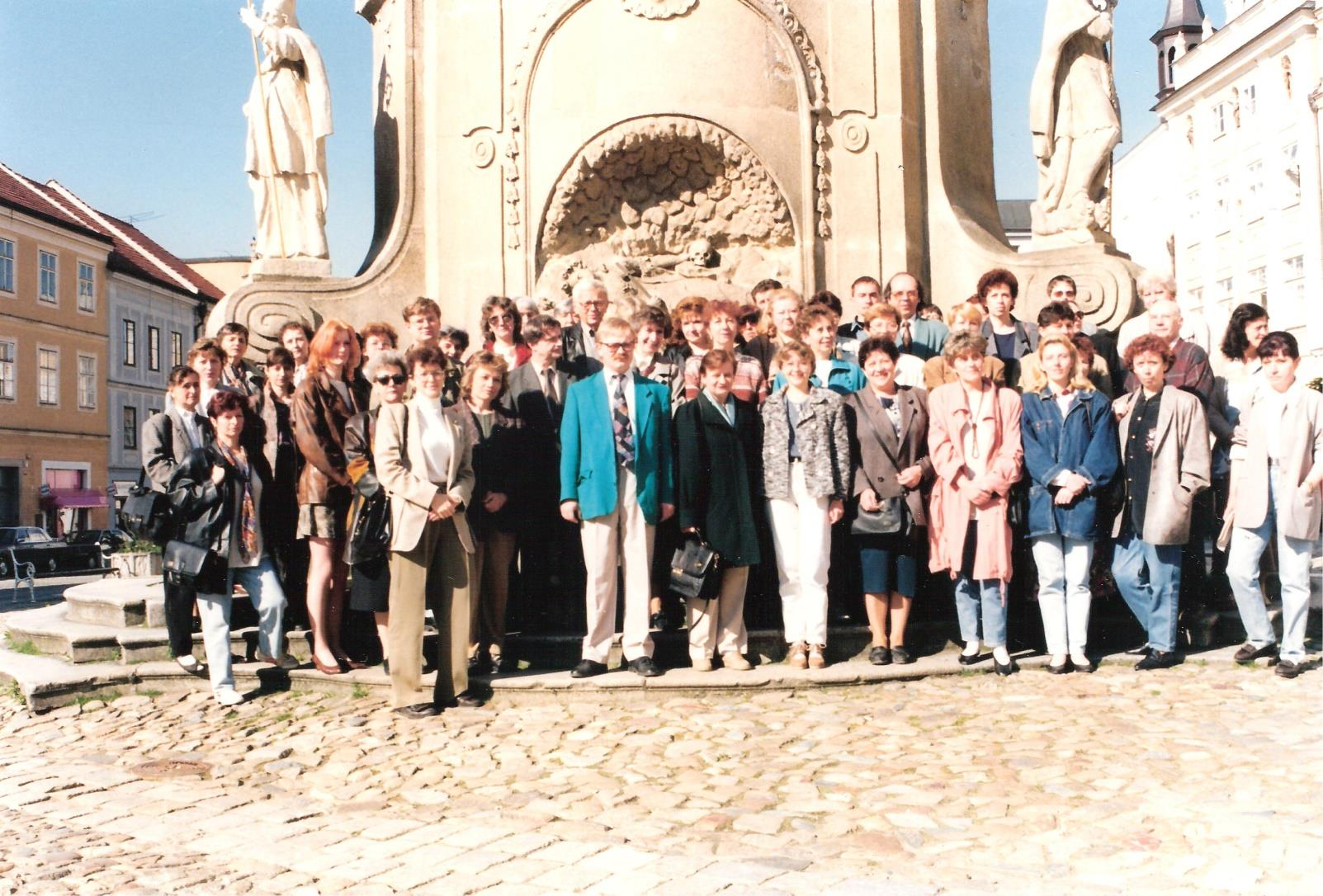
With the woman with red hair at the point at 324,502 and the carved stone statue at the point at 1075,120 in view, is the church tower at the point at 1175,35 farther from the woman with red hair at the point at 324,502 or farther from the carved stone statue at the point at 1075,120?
the woman with red hair at the point at 324,502

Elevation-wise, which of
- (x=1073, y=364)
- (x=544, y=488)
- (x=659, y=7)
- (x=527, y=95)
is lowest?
(x=544, y=488)

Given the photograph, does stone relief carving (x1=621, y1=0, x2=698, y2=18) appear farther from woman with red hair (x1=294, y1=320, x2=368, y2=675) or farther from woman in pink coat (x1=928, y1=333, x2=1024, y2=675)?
woman with red hair (x1=294, y1=320, x2=368, y2=675)

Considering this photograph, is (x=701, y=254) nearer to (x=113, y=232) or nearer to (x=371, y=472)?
(x=371, y=472)

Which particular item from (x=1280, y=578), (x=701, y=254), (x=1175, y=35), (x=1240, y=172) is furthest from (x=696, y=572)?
(x=1175, y=35)

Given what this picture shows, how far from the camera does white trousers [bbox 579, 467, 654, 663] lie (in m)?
7.29

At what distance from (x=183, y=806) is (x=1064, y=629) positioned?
455 cm

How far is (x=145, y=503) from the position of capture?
7367 millimetres

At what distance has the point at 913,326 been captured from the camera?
915 cm

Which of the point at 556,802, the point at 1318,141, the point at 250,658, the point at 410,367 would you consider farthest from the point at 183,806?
the point at 1318,141

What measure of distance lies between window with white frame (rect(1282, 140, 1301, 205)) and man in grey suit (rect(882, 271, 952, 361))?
145ft

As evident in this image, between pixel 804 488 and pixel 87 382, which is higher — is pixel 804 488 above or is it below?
below

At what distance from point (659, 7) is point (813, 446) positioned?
522 cm

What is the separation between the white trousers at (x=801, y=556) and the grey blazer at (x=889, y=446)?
0.31m

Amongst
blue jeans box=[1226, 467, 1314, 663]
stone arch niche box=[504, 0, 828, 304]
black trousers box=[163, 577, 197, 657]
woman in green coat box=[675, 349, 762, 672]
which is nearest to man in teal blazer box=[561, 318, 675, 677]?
woman in green coat box=[675, 349, 762, 672]
